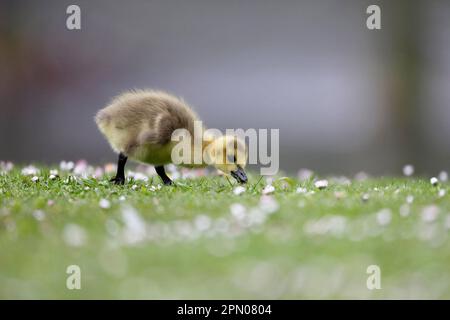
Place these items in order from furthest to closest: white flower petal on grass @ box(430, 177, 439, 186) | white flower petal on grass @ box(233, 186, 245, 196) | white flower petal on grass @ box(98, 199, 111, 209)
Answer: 1. white flower petal on grass @ box(430, 177, 439, 186)
2. white flower petal on grass @ box(233, 186, 245, 196)
3. white flower petal on grass @ box(98, 199, 111, 209)

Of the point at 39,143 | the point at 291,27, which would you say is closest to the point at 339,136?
the point at 291,27

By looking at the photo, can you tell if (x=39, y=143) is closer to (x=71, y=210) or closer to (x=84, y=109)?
(x=84, y=109)

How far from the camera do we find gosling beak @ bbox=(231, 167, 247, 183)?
18.0 ft

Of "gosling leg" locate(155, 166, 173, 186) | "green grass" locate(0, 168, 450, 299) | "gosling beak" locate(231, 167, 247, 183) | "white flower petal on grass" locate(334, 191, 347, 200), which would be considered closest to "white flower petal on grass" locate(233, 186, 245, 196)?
"green grass" locate(0, 168, 450, 299)

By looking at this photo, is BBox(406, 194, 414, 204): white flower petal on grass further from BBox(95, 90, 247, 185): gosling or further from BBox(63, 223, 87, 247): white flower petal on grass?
BBox(63, 223, 87, 247): white flower petal on grass

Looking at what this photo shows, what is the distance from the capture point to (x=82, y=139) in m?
11.6

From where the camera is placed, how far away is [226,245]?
345cm

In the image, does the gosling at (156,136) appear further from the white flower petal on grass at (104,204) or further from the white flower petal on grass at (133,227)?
the white flower petal on grass at (133,227)

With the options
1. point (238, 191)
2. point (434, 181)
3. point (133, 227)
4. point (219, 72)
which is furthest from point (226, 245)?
point (219, 72)

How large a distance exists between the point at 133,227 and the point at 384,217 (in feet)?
4.63

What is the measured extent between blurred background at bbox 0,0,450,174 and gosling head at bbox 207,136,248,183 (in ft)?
17.6

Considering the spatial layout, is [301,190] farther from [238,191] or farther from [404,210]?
[404,210]

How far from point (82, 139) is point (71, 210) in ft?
24.7

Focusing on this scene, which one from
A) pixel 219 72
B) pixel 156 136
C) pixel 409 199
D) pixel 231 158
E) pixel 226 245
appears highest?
pixel 219 72
